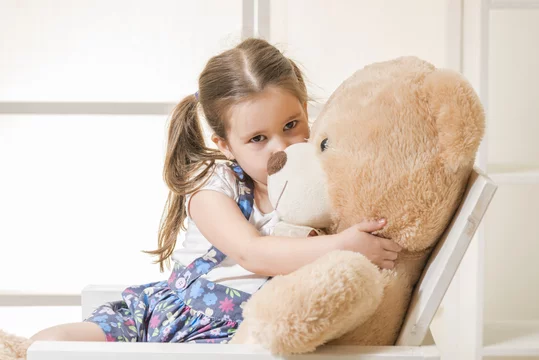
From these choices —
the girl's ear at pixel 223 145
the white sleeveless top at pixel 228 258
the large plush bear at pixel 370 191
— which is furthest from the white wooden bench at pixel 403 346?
the girl's ear at pixel 223 145

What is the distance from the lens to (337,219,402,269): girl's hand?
0.80 m

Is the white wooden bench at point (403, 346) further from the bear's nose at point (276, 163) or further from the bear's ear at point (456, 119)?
the bear's nose at point (276, 163)

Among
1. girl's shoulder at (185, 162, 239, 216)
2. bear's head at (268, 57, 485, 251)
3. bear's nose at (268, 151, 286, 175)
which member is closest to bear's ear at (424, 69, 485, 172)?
bear's head at (268, 57, 485, 251)

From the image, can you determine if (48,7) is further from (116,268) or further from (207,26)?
(116,268)

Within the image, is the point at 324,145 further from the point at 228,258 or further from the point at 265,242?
the point at 228,258

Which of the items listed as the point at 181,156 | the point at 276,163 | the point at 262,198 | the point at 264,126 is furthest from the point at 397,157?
the point at 181,156

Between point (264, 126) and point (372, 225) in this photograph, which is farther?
point (264, 126)

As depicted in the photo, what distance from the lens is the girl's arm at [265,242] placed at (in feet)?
2.65

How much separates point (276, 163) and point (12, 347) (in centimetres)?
42

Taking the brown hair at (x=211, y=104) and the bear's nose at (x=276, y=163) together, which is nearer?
the bear's nose at (x=276, y=163)

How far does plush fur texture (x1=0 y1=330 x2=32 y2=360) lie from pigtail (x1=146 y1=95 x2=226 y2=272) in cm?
39

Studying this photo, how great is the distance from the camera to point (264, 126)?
1.03 metres

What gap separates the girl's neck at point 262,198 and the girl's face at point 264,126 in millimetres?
70

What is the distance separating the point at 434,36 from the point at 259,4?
0.52 m
